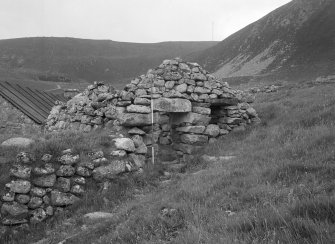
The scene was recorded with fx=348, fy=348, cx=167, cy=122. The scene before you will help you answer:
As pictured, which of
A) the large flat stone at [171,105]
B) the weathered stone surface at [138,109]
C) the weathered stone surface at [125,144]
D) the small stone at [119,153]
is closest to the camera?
the small stone at [119,153]

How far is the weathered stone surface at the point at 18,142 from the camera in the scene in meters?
9.48

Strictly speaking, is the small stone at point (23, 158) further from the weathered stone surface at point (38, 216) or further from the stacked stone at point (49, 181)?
the weathered stone surface at point (38, 216)

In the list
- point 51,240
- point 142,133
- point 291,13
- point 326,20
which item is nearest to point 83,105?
point 142,133

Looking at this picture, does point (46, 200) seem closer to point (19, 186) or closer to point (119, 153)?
point (19, 186)

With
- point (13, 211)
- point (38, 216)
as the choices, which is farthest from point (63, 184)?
point (13, 211)

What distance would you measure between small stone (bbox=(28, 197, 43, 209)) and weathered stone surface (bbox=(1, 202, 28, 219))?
0.62 ft

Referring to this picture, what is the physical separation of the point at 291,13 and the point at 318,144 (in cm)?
6691

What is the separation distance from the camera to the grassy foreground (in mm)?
4305

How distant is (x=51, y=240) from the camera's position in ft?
22.1

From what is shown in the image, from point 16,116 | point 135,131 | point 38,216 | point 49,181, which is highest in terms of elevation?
point 16,116

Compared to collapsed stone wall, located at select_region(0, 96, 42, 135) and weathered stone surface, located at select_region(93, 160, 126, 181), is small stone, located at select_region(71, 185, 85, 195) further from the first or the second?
collapsed stone wall, located at select_region(0, 96, 42, 135)

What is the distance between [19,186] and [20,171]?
1.32 ft

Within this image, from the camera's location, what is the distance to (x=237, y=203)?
579 centimetres

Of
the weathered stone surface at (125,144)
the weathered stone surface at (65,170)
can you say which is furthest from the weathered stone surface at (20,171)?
the weathered stone surface at (125,144)
